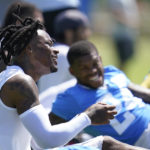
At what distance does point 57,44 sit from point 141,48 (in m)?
9.30

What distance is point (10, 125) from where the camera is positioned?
4258mm

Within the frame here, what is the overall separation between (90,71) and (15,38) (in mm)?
1077

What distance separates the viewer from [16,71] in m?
4.24

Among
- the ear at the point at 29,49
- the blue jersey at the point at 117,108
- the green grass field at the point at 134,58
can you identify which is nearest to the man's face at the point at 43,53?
the ear at the point at 29,49

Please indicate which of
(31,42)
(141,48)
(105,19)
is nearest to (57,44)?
(31,42)

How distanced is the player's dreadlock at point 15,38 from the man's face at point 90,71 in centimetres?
87

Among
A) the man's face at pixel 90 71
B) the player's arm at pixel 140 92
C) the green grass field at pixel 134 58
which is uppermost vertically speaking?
the man's face at pixel 90 71

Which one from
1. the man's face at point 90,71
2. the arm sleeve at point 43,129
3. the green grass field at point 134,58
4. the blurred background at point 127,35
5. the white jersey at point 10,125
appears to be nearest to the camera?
the arm sleeve at point 43,129

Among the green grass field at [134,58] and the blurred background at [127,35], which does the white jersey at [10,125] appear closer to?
the blurred background at [127,35]

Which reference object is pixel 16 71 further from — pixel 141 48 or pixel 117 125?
pixel 141 48

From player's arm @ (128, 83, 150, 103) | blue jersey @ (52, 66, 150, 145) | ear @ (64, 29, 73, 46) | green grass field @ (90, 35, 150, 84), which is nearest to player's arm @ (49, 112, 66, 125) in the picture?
blue jersey @ (52, 66, 150, 145)

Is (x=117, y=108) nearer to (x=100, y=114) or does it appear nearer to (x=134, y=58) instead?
(x=100, y=114)

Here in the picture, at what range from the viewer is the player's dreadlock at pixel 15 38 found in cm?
439

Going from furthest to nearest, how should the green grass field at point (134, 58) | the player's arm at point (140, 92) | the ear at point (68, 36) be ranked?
the green grass field at point (134, 58), the ear at point (68, 36), the player's arm at point (140, 92)
